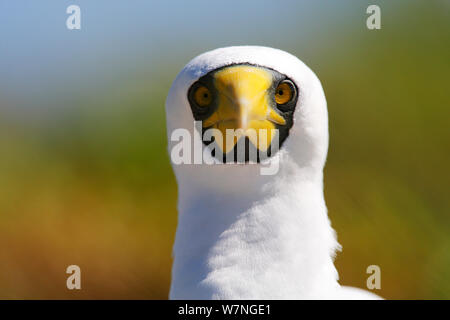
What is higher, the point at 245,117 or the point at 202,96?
the point at 202,96

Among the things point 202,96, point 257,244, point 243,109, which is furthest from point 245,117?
point 257,244

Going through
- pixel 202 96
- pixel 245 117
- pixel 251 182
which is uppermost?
pixel 202 96

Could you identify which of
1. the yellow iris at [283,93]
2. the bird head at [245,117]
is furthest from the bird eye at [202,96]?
the yellow iris at [283,93]

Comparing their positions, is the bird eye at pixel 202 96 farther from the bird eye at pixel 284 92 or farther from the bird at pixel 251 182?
the bird eye at pixel 284 92

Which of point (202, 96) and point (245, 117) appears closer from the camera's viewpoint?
point (245, 117)

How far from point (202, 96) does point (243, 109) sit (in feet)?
0.77

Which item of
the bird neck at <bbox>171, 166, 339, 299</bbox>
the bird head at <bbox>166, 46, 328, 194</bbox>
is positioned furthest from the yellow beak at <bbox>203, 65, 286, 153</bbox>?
the bird neck at <bbox>171, 166, 339, 299</bbox>

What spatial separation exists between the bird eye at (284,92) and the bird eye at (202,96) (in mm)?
285

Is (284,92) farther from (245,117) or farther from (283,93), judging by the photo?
(245,117)

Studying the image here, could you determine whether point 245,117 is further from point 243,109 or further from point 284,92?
point 284,92

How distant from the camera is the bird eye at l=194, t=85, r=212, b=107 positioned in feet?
8.37

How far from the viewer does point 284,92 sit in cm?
258
